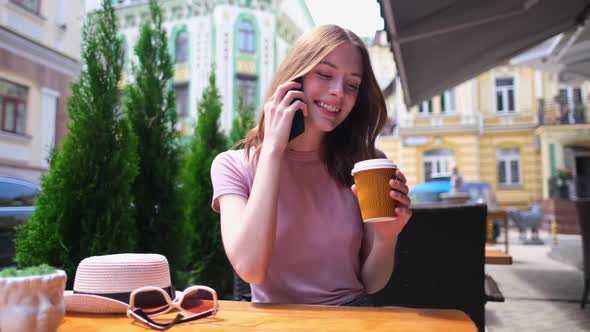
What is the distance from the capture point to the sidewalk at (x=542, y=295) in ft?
12.8

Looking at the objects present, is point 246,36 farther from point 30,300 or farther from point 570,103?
point 30,300

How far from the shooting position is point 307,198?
4.94 feet

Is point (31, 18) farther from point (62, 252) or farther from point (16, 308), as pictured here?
point (16, 308)

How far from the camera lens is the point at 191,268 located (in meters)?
4.83

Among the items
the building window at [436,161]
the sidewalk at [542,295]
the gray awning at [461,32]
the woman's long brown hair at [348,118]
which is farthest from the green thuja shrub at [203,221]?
the building window at [436,161]

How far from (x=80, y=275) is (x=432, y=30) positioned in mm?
3683

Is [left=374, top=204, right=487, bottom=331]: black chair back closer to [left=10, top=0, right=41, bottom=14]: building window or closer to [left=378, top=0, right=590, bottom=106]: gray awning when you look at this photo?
[left=378, top=0, right=590, bottom=106]: gray awning

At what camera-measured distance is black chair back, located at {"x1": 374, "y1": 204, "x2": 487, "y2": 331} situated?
6.52ft

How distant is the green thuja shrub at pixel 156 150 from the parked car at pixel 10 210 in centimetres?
93

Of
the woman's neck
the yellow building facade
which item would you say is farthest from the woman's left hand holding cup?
the yellow building facade

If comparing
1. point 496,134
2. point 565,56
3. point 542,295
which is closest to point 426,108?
point 496,134

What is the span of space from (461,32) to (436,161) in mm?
15554

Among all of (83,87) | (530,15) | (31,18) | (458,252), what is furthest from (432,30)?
(31,18)

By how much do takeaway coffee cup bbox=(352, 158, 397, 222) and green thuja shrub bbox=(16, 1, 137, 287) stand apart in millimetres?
2036
